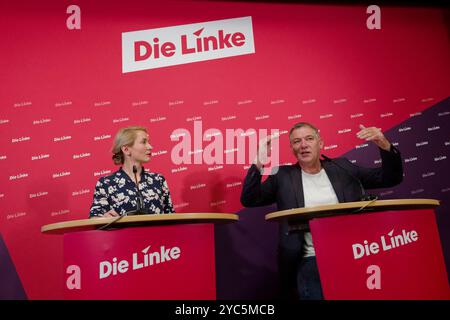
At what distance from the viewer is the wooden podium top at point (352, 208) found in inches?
73.0

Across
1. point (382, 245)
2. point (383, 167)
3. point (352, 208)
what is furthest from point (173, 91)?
point (382, 245)

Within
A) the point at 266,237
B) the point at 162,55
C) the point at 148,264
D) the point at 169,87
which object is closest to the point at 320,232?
the point at 148,264

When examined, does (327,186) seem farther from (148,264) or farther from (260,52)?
(260,52)

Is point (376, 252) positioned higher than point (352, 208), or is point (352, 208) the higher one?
point (352, 208)

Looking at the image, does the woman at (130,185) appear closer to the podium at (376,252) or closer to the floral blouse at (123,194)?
the floral blouse at (123,194)

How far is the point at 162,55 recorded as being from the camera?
3463mm

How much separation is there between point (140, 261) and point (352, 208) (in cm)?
98

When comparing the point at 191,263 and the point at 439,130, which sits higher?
the point at 439,130

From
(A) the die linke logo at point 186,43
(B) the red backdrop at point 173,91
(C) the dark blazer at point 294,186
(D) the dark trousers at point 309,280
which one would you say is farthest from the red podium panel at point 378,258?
(A) the die linke logo at point 186,43

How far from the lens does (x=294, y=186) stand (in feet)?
8.34

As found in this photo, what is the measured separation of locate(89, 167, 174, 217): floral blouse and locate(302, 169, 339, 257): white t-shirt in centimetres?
91

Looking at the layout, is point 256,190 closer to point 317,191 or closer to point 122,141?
point 317,191

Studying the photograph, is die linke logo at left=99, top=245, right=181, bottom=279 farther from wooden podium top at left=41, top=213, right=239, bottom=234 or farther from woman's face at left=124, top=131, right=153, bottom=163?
woman's face at left=124, top=131, right=153, bottom=163
